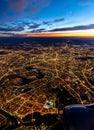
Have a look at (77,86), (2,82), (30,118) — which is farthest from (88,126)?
(2,82)

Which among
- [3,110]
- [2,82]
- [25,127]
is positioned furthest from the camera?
[2,82]

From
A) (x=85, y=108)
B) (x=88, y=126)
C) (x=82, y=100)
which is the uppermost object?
(x=85, y=108)

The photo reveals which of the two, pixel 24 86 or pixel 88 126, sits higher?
pixel 88 126

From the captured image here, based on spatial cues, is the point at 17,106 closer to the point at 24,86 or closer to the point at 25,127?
the point at 25,127

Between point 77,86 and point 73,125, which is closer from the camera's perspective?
point 73,125

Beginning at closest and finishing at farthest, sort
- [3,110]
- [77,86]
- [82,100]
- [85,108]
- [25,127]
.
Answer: [85,108] → [25,127] → [3,110] → [82,100] → [77,86]

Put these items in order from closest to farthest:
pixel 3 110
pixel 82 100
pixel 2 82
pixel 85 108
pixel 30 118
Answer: pixel 85 108 < pixel 30 118 < pixel 3 110 < pixel 82 100 < pixel 2 82

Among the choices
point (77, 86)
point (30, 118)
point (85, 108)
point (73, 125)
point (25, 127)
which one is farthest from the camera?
point (77, 86)

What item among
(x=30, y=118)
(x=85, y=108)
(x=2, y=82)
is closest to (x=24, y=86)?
(x=2, y=82)

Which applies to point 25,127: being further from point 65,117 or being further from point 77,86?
point 77,86
